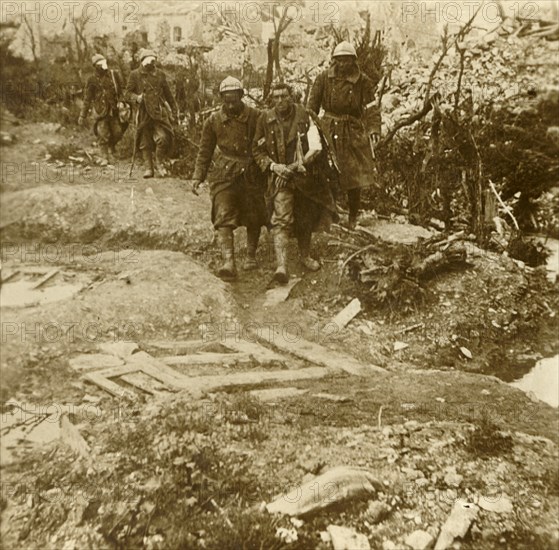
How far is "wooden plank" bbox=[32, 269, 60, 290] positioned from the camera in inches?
121

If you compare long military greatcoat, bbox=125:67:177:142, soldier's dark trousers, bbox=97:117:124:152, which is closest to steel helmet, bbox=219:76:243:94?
long military greatcoat, bbox=125:67:177:142

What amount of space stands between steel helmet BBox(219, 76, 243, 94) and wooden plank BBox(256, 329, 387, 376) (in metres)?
1.45

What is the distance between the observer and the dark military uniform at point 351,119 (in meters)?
3.75

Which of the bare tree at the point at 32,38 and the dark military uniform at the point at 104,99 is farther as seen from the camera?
the dark military uniform at the point at 104,99

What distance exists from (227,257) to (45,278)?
1029 millimetres

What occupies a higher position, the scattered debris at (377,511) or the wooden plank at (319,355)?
the wooden plank at (319,355)

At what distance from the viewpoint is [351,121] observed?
3.84m

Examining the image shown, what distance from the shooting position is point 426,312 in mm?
3430

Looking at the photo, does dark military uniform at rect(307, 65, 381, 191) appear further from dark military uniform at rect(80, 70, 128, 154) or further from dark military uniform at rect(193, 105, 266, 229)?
dark military uniform at rect(80, 70, 128, 154)

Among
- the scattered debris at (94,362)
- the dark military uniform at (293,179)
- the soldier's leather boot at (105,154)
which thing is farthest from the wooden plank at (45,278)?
the dark military uniform at (293,179)

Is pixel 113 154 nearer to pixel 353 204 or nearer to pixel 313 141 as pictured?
pixel 313 141

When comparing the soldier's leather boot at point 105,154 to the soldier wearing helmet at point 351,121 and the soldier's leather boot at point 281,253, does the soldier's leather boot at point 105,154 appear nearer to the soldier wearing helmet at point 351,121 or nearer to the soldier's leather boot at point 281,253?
the soldier's leather boot at point 281,253

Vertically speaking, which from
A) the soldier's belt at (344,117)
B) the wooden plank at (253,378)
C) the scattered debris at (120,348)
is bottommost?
the wooden plank at (253,378)

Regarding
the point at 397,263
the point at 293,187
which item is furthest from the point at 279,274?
the point at 397,263
